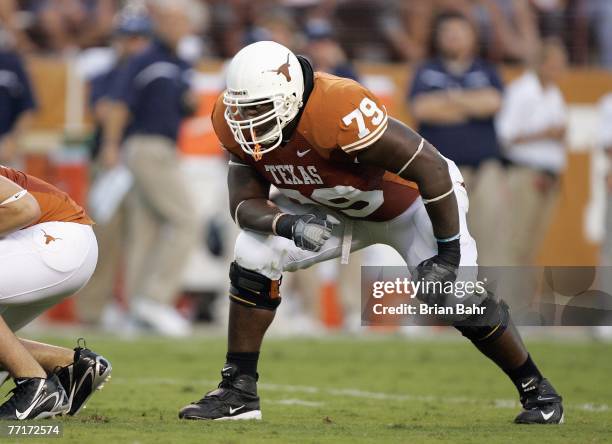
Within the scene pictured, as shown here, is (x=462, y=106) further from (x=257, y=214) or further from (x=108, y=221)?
(x=257, y=214)

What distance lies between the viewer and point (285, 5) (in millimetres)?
→ 13883

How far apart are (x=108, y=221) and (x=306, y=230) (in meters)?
6.06

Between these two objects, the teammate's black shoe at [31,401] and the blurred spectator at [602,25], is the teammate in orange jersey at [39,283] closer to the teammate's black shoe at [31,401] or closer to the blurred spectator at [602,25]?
the teammate's black shoe at [31,401]

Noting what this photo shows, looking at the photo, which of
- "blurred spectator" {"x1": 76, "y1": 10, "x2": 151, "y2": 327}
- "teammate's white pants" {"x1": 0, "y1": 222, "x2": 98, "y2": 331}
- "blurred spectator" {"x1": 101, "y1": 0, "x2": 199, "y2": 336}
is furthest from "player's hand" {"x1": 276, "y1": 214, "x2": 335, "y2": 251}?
"blurred spectator" {"x1": 76, "y1": 10, "x2": 151, "y2": 327}

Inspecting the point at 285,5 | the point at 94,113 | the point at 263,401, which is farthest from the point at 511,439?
the point at 285,5

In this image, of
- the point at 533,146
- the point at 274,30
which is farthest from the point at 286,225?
the point at 533,146

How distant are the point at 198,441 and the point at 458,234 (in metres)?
1.56

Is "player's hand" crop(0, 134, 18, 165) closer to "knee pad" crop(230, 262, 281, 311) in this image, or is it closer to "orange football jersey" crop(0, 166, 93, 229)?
"orange football jersey" crop(0, 166, 93, 229)

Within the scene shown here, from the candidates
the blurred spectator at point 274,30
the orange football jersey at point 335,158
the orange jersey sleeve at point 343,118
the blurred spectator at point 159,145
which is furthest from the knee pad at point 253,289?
the blurred spectator at point 274,30

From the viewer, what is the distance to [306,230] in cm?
538

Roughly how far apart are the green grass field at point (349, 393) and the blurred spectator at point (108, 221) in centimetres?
153

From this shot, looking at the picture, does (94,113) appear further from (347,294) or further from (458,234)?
(458,234)

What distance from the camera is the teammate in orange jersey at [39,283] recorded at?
17.3 ft

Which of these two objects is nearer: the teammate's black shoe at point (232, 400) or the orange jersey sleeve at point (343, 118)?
the orange jersey sleeve at point (343, 118)
